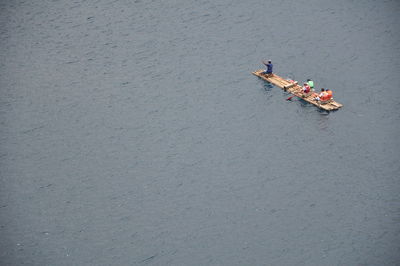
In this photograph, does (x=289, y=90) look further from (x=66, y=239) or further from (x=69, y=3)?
(x=69, y=3)

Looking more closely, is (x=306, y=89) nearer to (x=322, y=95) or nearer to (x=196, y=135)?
(x=322, y=95)

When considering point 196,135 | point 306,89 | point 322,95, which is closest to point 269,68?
point 306,89

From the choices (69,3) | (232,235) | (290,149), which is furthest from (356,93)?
(69,3)

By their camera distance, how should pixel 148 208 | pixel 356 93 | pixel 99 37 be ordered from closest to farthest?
pixel 148 208 < pixel 356 93 < pixel 99 37

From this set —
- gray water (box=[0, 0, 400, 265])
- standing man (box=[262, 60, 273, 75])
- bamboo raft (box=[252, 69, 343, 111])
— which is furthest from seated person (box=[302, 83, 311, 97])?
standing man (box=[262, 60, 273, 75])

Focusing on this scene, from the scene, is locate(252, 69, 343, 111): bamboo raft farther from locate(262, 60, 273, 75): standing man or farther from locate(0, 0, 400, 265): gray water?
locate(0, 0, 400, 265): gray water

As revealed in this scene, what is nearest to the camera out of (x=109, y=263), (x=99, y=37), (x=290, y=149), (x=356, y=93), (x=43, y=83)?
(x=109, y=263)
